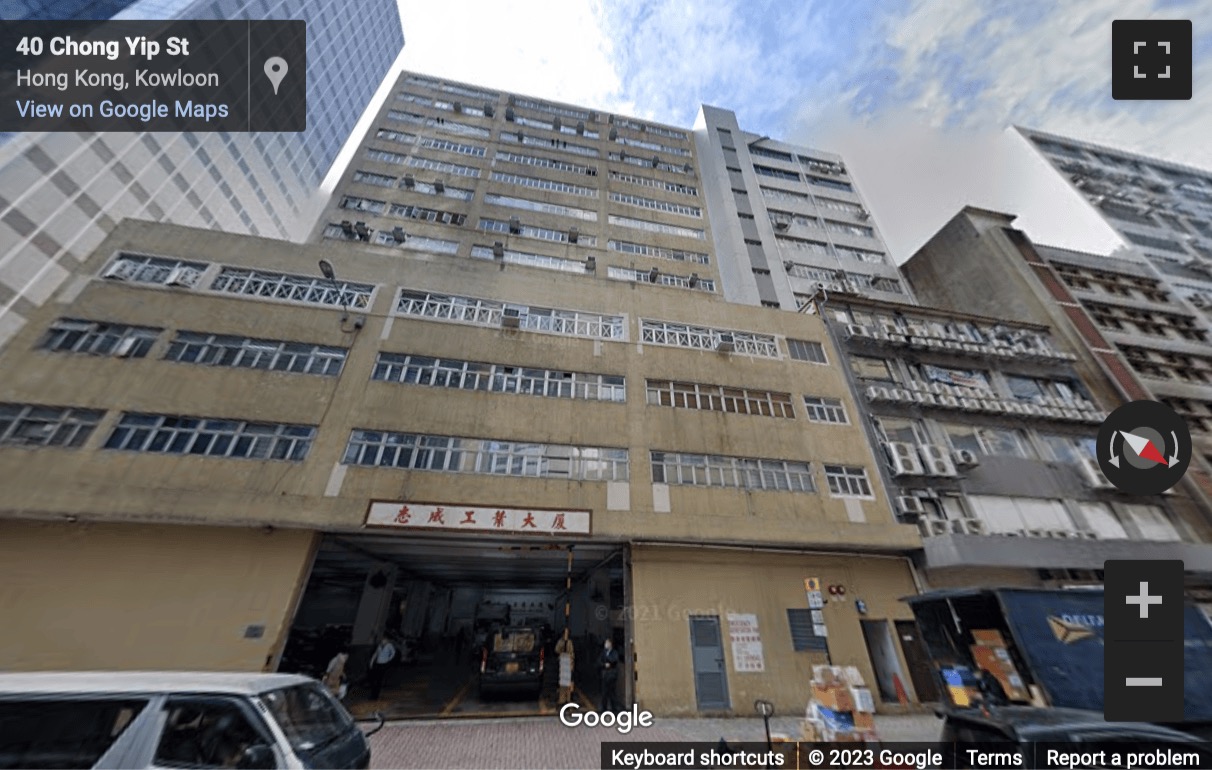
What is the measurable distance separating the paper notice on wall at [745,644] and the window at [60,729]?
11.7m

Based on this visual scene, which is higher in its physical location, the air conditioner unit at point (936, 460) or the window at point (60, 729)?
the air conditioner unit at point (936, 460)

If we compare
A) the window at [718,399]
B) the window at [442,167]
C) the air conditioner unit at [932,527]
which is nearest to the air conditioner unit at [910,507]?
the air conditioner unit at [932,527]

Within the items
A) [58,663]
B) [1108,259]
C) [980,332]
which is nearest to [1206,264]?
[1108,259]

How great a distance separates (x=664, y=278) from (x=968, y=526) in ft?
64.9

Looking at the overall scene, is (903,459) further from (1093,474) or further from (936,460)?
(1093,474)

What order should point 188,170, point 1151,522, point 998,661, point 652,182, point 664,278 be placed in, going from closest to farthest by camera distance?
point 998,661
point 1151,522
point 664,278
point 652,182
point 188,170

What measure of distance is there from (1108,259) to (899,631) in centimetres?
3163

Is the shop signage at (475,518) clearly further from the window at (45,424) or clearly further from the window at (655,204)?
the window at (655,204)

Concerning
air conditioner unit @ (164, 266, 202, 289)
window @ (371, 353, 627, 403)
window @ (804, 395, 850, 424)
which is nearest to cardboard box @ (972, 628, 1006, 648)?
window @ (804, 395, 850, 424)

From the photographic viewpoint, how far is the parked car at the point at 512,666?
1155cm

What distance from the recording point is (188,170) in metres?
40.2

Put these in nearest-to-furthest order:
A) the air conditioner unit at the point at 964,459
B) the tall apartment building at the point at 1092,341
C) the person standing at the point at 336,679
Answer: the person standing at the point at 336,679
the air conditioner unit at the point at 964,459
the tall apartment building at the point at 1092,341

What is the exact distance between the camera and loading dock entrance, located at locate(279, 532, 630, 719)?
1180 cm

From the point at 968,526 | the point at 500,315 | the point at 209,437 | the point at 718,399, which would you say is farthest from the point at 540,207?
the point at 968,526
